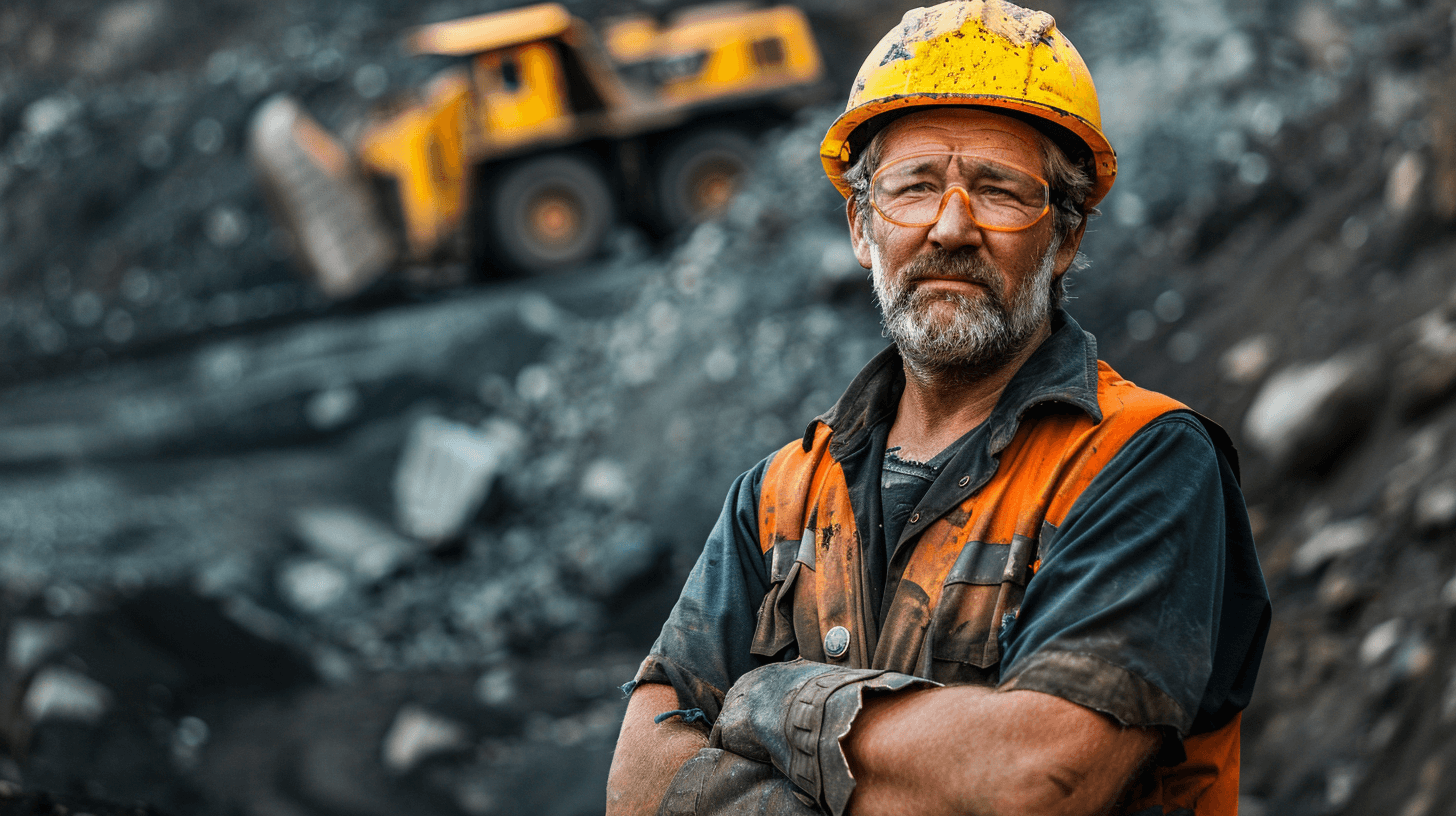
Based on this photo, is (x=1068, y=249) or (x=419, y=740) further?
(x=419, y=740)

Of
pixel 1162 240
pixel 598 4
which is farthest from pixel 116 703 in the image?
pixel 598 4

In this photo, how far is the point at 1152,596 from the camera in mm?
1281

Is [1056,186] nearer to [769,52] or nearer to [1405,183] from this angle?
[1405,183]

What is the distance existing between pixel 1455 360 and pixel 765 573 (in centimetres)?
412

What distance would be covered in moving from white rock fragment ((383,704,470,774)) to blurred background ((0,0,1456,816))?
20mm

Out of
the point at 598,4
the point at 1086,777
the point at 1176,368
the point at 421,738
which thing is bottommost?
the point at 421,738

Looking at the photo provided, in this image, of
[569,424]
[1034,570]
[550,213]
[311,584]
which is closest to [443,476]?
[569,424]

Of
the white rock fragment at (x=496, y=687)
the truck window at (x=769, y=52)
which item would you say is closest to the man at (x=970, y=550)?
the white rock fragment at (x=496, y=687)

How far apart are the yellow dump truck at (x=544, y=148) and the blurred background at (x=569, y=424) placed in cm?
28

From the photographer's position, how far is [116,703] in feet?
21.8

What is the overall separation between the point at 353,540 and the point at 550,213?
4.03 m

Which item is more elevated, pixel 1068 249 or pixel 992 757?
pixel 1068 249

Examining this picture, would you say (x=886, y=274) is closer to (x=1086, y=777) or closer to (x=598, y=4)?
(x=1086, y=777)

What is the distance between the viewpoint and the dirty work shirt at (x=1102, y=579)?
127 cm
